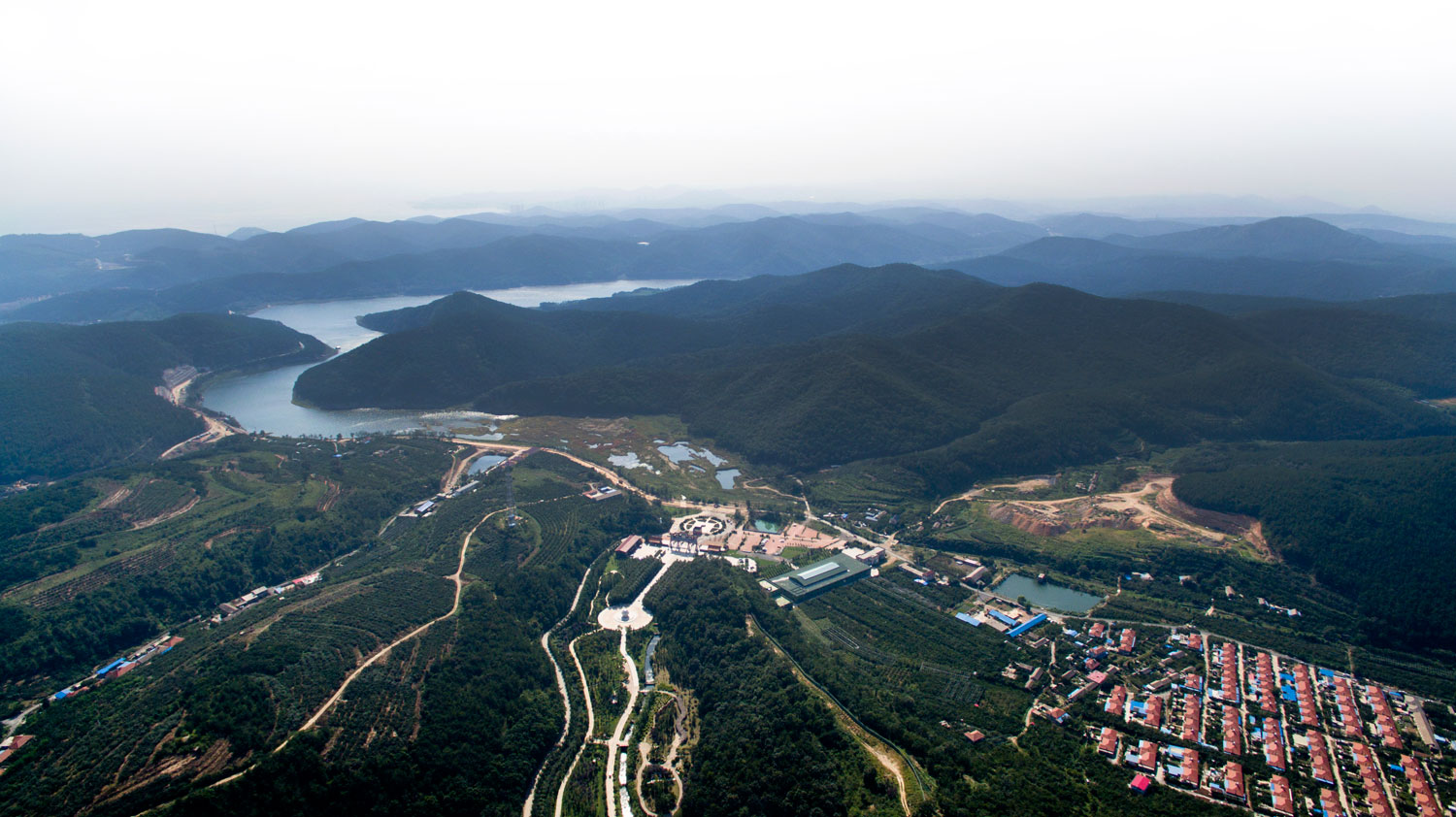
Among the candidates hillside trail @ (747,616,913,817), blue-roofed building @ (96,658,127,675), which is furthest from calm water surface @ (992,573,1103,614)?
blue-roofed building @ (96,658,127,675)

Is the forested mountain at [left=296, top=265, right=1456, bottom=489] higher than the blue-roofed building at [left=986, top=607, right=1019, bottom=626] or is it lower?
higher

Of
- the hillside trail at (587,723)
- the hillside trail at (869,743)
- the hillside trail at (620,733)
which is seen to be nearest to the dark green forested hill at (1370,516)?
the hillside trail at (869,743)

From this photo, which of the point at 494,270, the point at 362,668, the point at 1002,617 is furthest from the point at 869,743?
the point at 494,270

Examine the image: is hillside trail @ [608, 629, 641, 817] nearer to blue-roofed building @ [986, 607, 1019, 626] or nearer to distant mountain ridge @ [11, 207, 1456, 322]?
blue-roofed building @ [986, 607, 1019, 626]

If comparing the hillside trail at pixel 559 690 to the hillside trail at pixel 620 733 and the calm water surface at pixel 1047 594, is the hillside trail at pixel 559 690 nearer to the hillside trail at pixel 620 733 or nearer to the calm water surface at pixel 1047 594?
the hillside trail at pixel 620 733

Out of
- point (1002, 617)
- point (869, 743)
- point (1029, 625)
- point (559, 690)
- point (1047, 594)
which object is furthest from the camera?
point (1047, 594)

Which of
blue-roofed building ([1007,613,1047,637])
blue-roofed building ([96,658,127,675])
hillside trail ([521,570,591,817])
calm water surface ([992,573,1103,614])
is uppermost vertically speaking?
blue-roofed building ([96,658,127,675])

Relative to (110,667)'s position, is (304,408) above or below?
below

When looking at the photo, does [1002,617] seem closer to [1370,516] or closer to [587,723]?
[587,723]
